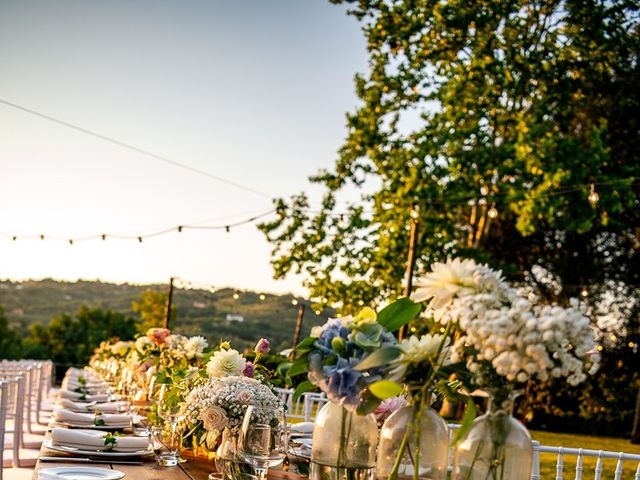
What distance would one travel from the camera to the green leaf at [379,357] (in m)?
1.71

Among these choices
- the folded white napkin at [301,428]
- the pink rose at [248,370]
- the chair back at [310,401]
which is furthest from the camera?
the chair back at [310,401]

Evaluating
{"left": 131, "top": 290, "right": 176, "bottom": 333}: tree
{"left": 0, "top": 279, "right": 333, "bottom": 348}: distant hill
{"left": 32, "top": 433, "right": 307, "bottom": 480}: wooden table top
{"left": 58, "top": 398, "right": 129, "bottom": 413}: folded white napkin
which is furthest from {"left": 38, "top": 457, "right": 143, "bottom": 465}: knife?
{"left": 131, "top": 290, "right": 176, "bottom": 333}: tree

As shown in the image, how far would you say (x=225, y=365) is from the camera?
2.89 m

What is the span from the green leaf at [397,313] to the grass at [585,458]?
29.3ft

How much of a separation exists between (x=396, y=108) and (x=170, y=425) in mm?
12754

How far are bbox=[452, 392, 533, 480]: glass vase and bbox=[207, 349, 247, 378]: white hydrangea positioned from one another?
4.51 ft

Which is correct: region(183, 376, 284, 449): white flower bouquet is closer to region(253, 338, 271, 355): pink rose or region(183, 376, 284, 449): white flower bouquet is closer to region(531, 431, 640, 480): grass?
region(253, 338, 271, 355): pink rose

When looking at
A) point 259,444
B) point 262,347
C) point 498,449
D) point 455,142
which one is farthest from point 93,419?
point 455,142

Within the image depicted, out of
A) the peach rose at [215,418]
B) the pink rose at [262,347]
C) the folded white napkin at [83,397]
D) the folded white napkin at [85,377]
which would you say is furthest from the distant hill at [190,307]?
the peach rose at [215,418]

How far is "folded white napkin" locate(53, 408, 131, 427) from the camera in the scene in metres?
3.62

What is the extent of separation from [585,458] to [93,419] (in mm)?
11722

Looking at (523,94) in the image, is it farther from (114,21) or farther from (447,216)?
(114,21)

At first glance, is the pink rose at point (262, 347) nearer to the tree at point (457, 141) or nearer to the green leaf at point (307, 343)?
the green leaf at point (307, 343)

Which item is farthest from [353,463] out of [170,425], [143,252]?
[143,252]
